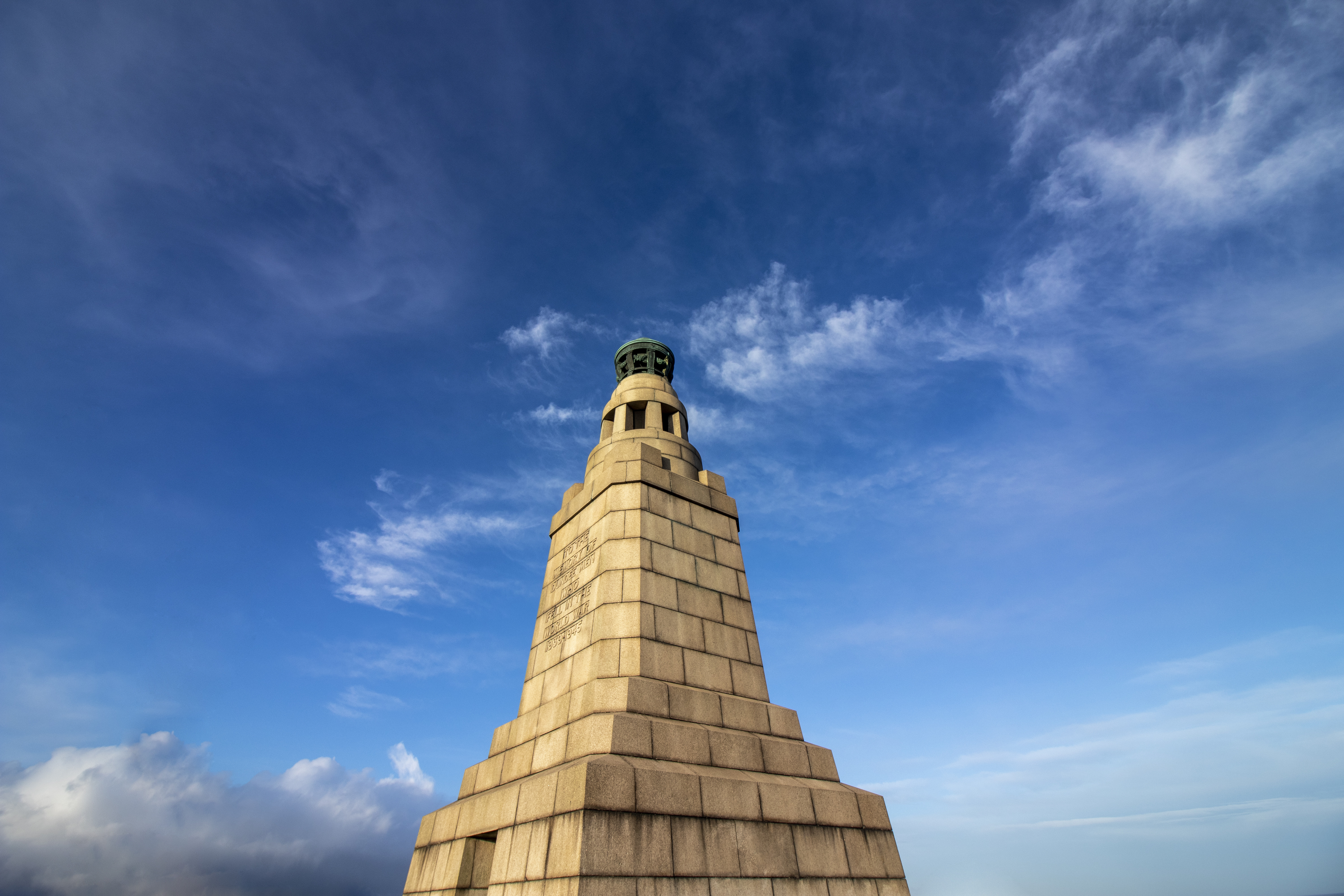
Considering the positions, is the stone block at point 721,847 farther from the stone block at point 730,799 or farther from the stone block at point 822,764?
the stone block at point 822,764

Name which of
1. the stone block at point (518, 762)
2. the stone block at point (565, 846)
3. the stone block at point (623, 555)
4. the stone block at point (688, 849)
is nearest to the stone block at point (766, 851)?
the stone block at point (688, 849)

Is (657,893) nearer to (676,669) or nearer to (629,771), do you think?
(629,771)

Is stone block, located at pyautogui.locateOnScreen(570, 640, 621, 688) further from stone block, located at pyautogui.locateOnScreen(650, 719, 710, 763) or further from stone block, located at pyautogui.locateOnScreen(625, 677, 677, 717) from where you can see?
stone block, located at pyautogui.locateOnScreen(650, 719, 710, 763)

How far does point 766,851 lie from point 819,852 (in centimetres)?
118

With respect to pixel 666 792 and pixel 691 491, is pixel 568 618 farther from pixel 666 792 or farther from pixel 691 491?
pixel 666 792

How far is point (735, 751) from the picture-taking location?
11.6m

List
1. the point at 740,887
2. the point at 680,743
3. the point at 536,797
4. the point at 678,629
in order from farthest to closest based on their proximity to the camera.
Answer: the point at 678,629 → the point at 680,743 → the point at 536,797 → the point at 740,887

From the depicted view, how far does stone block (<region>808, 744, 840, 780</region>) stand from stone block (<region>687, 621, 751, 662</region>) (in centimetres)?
221

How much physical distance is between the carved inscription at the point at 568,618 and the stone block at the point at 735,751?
359 centimetres

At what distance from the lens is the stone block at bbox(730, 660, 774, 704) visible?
44.1 ft

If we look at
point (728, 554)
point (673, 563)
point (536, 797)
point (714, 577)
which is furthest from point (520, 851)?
point (728, 554)

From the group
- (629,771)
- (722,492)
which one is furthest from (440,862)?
(722,492)

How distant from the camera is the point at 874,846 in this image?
11.5 meters

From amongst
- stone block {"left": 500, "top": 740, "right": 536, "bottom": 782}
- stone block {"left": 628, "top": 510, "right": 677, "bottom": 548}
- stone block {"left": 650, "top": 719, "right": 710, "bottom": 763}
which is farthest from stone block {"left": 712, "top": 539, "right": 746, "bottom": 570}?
stone block {"left": 500, "top": 740, "right": 536, "bottom": 782}
